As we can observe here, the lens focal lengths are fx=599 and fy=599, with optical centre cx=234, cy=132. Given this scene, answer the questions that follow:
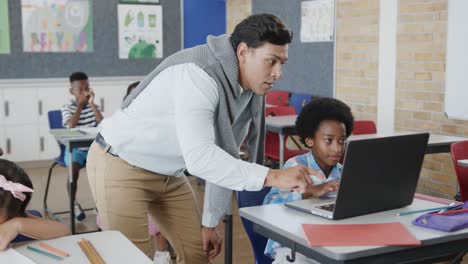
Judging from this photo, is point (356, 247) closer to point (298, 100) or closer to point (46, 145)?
point (298, 100)

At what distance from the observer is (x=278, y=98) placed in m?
6.48

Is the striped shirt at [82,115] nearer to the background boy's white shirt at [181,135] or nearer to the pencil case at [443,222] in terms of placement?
the background boy's white shirt at [181,135]

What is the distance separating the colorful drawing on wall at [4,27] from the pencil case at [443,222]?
18.8ft

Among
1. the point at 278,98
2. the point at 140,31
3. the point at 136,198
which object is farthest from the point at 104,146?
the point at 140,31

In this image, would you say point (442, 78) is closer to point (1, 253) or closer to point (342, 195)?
point (342, 195)

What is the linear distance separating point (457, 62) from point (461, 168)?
5.23ft

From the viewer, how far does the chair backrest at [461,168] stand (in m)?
3.04

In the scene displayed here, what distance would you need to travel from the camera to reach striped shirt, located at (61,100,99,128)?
477 cm

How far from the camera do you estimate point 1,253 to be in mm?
1592

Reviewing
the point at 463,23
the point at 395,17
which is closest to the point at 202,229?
the point at 463,23

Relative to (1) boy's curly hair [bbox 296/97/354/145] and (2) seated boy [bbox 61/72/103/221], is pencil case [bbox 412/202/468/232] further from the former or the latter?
(2) seated boy [bbox 61/72/103/221]

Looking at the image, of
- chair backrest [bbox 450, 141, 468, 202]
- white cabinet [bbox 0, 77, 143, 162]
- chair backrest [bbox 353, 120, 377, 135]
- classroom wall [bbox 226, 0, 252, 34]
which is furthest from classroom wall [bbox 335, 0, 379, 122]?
white cabinet [bbox 0, 77, 143, 162]

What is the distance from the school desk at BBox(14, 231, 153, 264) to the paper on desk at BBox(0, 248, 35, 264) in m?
0.01

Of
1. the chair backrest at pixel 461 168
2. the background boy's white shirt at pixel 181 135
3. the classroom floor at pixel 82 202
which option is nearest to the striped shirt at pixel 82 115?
the classroom floor at pixel 82 202
